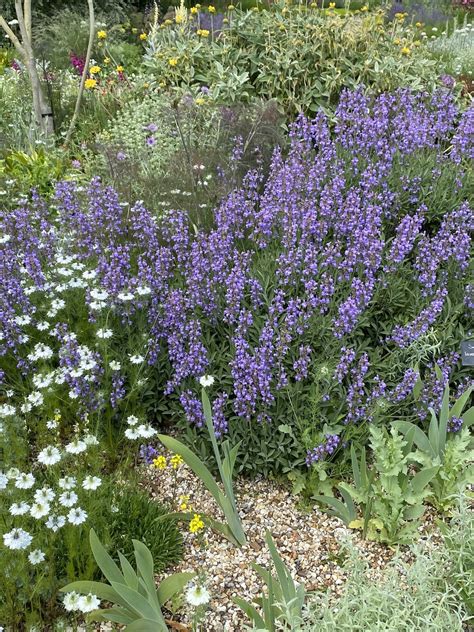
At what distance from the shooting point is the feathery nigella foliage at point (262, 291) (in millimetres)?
2908

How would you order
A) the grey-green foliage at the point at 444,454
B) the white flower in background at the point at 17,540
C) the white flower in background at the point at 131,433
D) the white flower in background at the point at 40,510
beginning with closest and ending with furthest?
the white flower in background at the point at 17,540, the white flower in background at the point at 40,510, the white flower in background at the point at 131,433, the grey-green foliage at the point at 444,454

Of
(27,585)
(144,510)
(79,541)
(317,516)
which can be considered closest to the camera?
(27,585)

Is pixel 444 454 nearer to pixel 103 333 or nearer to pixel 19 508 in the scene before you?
pixel 103 333

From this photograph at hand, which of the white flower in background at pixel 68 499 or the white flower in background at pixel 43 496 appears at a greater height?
the white flower in background at pixel 43 496

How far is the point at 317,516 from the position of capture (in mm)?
2900

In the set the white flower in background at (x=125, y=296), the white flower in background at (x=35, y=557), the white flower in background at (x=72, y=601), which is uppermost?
the white flower in background at (x=125, y=296)

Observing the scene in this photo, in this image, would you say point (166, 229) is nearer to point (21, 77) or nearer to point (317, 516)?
point (317, 516)

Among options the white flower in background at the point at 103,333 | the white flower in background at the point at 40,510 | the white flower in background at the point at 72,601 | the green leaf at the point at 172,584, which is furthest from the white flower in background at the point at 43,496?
the white flower in background at the point at 103,333

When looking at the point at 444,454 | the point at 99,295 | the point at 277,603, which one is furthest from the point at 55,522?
the point at 444,454

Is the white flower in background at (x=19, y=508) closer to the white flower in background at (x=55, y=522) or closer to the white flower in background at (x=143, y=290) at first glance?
the white flower in background at (x=55, y=522)

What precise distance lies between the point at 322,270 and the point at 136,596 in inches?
72.4

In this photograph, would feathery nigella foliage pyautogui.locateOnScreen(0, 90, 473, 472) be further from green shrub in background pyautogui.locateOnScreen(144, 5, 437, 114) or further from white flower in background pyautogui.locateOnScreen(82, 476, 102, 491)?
green shrub in background pyautogui.locateOnScreen(144, 5, 437, 114)

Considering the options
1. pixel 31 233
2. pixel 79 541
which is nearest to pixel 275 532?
pixel 79 541

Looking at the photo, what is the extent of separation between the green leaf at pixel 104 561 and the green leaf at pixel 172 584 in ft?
0.51
